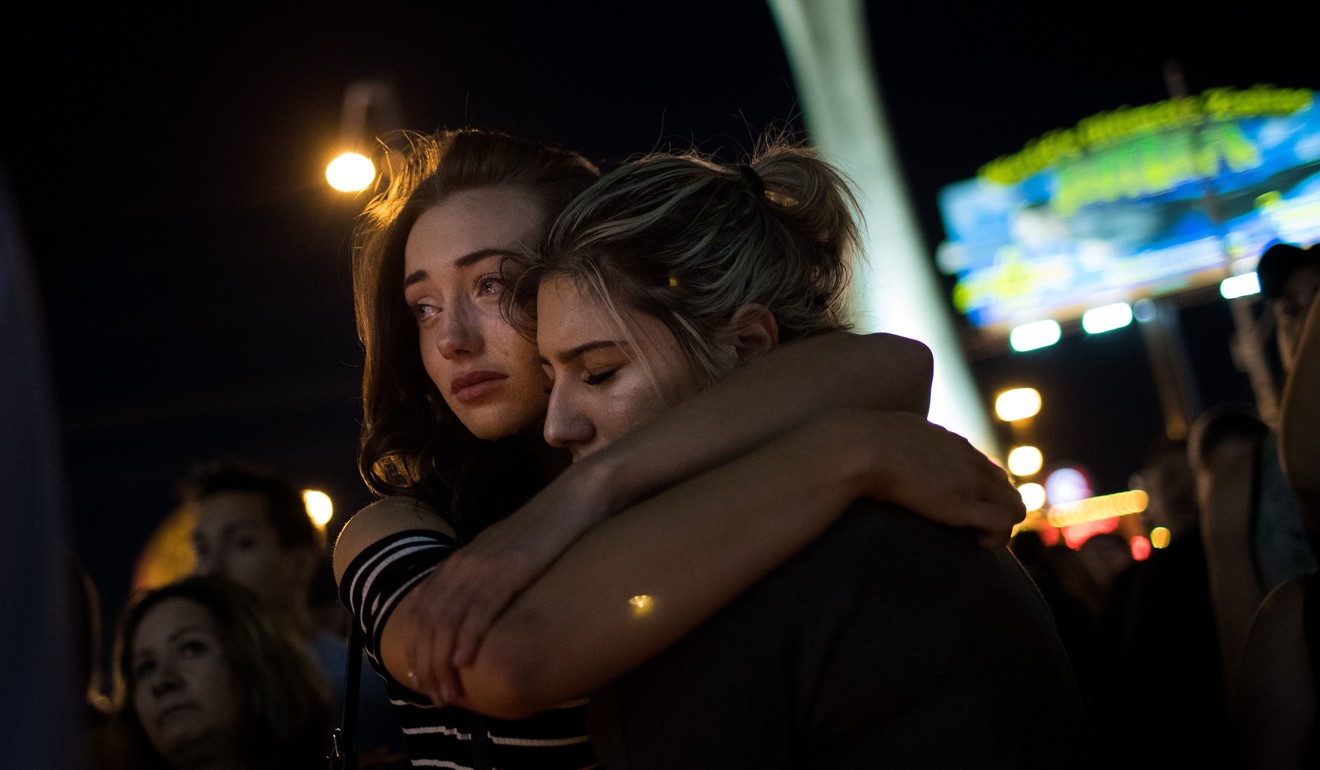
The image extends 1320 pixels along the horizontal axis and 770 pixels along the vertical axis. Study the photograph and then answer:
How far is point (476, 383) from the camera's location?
2.22 meters

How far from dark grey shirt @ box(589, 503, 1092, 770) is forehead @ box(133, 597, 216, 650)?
2554mm

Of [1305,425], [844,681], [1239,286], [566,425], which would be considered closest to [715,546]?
[844,681]

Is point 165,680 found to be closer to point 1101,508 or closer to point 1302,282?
point 1302,282

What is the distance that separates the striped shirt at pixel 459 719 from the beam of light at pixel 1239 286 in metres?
20.2

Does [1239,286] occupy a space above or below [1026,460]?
above

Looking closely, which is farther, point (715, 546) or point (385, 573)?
point (385, 573)

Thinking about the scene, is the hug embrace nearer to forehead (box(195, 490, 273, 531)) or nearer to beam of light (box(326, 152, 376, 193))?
forehead (box(195, 490, 273, 531))

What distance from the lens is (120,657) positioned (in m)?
3.74

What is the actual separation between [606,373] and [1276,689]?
1197 mm

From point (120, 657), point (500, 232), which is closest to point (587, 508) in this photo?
point (500, 232)

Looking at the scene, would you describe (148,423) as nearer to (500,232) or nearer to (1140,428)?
(500,232)

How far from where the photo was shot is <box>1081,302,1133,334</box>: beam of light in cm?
2288

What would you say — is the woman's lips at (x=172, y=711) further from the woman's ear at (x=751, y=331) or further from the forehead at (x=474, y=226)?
the woman's ear at (x=751, y=331)

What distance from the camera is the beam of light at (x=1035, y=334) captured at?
23.8 m
